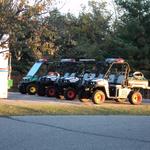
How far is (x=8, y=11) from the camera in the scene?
75.4 feet

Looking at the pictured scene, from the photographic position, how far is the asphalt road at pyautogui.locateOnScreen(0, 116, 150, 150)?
12.9 m

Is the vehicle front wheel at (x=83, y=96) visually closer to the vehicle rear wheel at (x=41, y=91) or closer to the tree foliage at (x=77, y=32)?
the tree foliage at (x=77, y=32)

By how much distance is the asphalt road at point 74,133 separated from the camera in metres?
12.9

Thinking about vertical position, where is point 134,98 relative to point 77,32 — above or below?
below

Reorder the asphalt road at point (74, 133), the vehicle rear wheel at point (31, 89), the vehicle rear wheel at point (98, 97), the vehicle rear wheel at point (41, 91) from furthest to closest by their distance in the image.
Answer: the vehicle rear wheel at point (31, 89)
the vehicle rear wheel at point (41, 91)
the vehicle rear wheel at point (98, 97)
the asphalt road at point (74, 133)

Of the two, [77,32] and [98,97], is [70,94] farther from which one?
[77,32]

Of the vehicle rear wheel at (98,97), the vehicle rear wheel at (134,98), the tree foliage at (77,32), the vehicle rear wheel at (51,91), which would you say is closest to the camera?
the tree foliage at (77,32)

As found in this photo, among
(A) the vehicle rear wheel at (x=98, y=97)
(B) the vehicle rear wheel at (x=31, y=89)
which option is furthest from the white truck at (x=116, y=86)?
(B) the vehicle rear wheel at (x=31, y=89)

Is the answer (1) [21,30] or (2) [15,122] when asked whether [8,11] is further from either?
(2) [15,122]

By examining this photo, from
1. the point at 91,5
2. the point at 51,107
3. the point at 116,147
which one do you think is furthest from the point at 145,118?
the point at 91,5

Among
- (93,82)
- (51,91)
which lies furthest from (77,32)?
(93,82)

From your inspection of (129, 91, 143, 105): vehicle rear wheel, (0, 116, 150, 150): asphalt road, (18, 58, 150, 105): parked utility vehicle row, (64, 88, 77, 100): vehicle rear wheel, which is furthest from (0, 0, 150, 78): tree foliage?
(0, 116, 150, 150): asphalt road

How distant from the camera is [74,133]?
15.2 m

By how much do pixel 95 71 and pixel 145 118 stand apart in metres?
11.3
